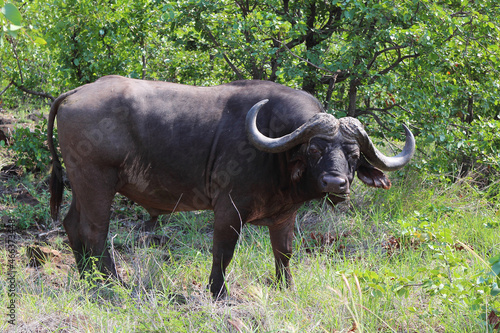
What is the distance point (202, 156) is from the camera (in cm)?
436

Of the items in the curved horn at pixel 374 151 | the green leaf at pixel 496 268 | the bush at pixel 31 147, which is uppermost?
the green leaf at pixel 496 268

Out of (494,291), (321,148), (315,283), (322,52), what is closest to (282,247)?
(315,283)

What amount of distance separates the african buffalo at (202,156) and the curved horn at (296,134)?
0.09 feet

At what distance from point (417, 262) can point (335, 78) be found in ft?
7.18

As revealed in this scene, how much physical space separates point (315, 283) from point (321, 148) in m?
0.99

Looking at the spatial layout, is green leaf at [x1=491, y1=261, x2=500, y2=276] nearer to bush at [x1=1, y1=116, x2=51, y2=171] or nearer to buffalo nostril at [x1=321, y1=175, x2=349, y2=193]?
buffalo nostril at [x1=321, y1=175, x2=349, y2=193]

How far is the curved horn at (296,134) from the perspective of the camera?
3.89 metres

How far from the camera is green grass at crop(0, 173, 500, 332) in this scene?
3303mm

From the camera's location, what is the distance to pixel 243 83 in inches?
181

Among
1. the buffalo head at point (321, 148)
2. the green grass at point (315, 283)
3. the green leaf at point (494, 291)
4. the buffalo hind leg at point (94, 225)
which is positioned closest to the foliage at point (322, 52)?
the green grass at point (315, 283)

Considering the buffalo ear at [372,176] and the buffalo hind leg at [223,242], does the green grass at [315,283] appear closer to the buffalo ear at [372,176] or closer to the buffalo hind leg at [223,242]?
the buffalo hind leg at [223,242]

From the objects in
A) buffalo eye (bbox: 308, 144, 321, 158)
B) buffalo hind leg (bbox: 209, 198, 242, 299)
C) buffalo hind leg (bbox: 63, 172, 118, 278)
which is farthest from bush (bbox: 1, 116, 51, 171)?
buffalo eye (bbox: 308, 144, 321, 158)

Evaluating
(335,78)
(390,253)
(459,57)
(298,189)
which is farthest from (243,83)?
(459,57)

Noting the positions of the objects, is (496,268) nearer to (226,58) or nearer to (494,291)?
(494,291)
